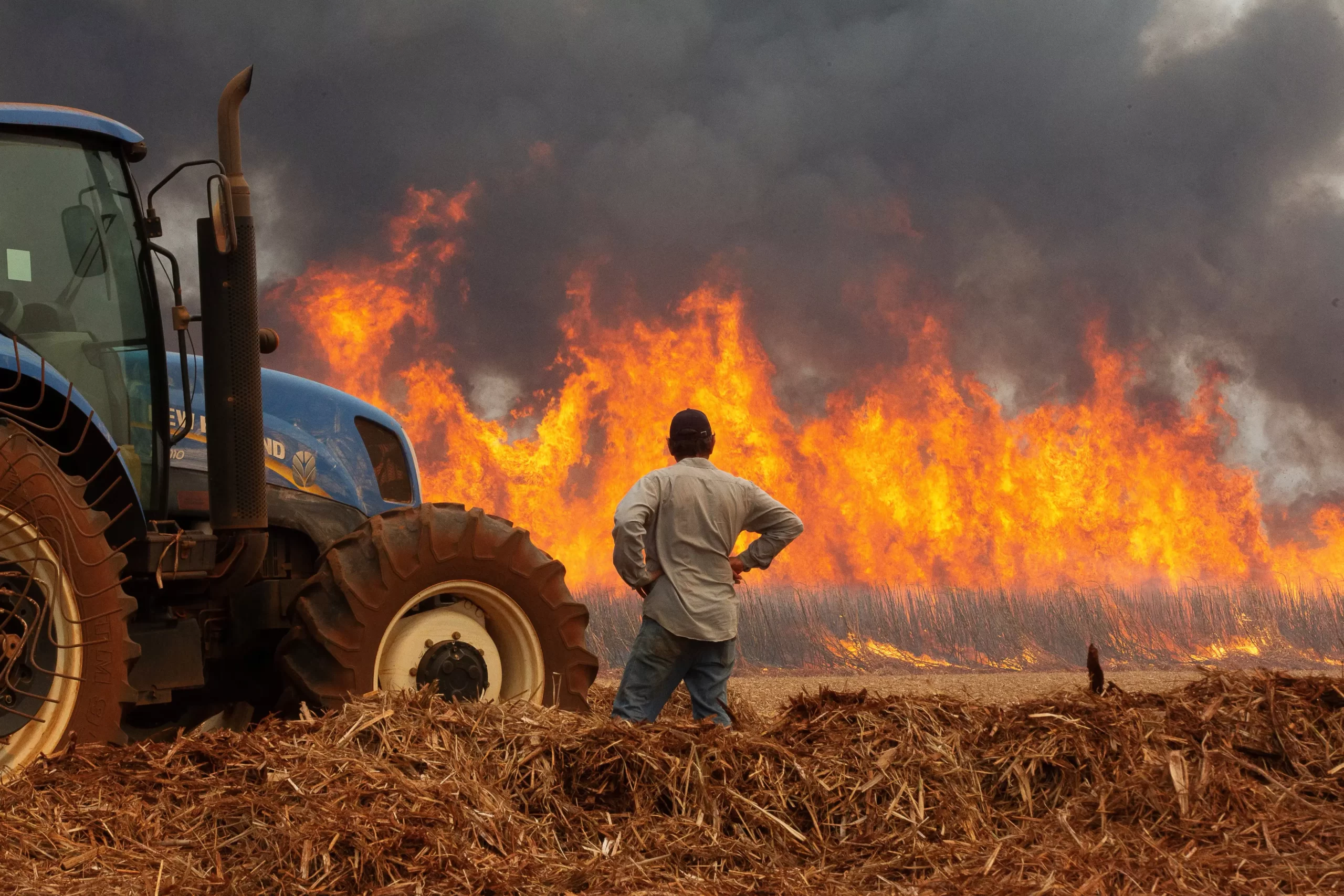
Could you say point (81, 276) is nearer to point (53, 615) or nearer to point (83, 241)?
point (83, 241)

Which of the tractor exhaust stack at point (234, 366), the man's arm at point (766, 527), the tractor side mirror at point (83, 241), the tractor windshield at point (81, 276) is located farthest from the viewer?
the man's arm at point (766, 527)

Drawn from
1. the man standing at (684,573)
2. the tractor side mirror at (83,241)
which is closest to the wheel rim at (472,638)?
the man standing at (684,573)

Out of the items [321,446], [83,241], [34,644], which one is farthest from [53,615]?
[321,446]

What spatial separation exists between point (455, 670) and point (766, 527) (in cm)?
167

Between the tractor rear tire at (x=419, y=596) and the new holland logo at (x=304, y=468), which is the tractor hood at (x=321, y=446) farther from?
the tractor rear tire at (x=419, y=596)

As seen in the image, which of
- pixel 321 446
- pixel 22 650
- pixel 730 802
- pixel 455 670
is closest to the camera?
pixel 730 802

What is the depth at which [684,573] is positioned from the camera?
5551mm

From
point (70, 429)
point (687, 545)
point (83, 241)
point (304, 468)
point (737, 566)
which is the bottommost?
point (737, 566)

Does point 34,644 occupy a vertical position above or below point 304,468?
below

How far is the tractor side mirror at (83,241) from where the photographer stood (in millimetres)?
5246

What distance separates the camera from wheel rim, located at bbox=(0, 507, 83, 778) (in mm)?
4227

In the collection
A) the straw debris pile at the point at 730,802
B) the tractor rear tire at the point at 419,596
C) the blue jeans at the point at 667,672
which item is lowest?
the straw debris pile at the point at 730,802

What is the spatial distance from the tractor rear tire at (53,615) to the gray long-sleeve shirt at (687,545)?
2124 millimetres

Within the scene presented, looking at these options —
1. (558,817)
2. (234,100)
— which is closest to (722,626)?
(558,817)
